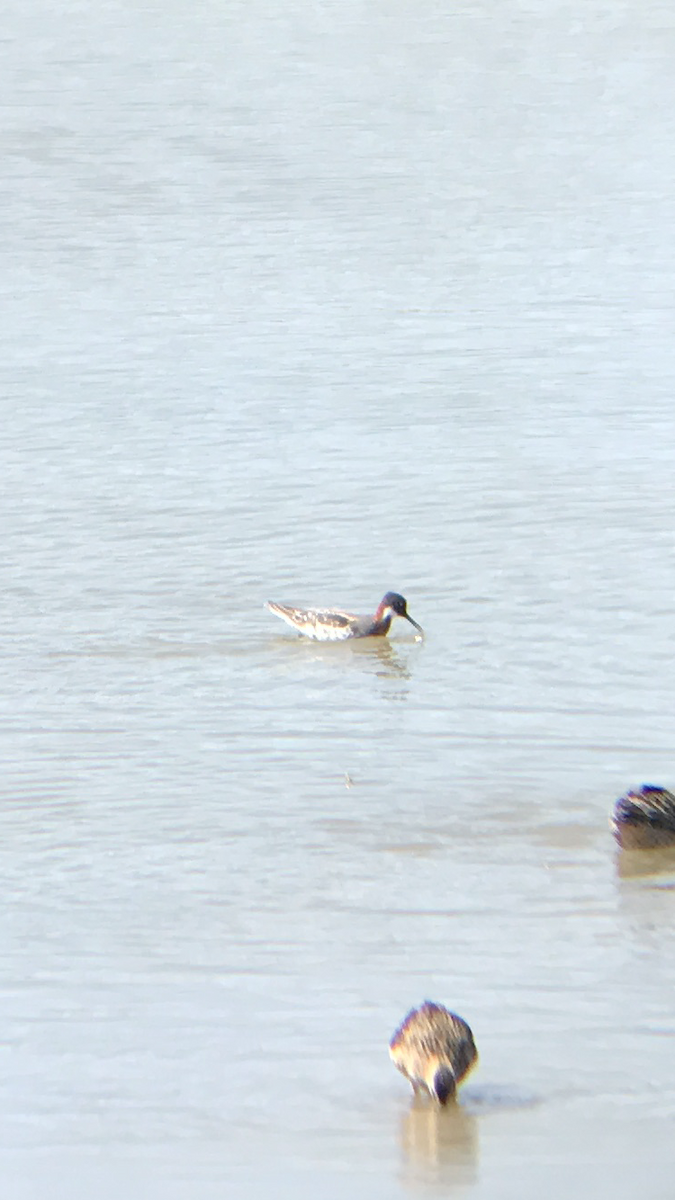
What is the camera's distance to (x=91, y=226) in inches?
910

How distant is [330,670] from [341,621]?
12.2 inches

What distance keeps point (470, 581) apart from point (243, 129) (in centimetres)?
1732

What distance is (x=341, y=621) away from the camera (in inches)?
441

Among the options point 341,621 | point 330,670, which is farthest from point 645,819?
point 341,621

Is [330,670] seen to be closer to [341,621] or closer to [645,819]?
[341,621]

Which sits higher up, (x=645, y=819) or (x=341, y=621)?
(x=645, y=819)

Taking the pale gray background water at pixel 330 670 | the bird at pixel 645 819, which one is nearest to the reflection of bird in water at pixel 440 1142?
the pale gray background water at pixel 330 670

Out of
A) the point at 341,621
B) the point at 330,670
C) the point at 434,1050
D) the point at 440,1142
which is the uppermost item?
the point at 434,1050

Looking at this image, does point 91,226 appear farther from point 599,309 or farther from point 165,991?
point 165,991

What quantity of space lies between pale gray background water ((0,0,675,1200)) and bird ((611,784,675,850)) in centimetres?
10

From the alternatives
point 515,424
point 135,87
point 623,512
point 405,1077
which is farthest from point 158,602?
point 135,87

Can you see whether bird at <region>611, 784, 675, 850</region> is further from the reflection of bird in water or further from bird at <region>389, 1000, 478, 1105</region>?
the reflection of bird in water

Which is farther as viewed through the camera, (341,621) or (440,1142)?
(341,621)

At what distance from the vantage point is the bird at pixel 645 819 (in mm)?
7969
